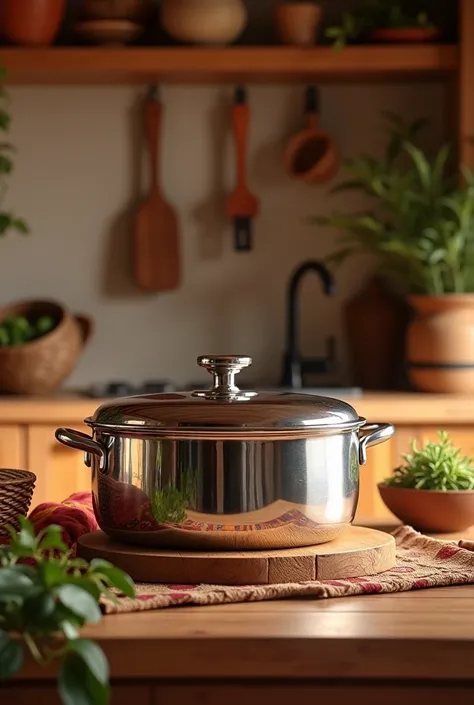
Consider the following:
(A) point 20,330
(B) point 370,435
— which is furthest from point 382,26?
(B) point 370,435

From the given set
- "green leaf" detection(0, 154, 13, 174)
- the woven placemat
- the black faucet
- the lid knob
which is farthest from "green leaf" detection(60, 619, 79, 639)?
"green leaf" detection(0, 154, 13, 174)

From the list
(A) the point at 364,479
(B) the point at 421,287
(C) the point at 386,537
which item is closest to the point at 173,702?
(C) the point at 386,537

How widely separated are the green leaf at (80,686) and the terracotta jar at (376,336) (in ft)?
8.69

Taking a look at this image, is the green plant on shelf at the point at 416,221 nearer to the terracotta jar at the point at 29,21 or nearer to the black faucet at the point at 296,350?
the black faucet at the point at 296,350

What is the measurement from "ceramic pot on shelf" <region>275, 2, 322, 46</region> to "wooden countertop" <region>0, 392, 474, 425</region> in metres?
1.06

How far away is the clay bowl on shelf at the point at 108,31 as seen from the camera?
3385 millimetres

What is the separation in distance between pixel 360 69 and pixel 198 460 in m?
2.38

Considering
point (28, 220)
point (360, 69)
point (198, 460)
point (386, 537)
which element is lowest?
point (386, 537)

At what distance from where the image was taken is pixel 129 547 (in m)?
1.29

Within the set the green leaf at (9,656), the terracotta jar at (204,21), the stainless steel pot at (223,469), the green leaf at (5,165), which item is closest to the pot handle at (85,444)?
the stainless steel pot at (223,469)

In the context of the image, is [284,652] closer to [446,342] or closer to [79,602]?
[79,602]

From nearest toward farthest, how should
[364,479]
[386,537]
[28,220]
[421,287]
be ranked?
[386,537] → [364,479] → [421,287] → [28,220]

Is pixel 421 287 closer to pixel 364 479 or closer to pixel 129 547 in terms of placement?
pixel 364 479

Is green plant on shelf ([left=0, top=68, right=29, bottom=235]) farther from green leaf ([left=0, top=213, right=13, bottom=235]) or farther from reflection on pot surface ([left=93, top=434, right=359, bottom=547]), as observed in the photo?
reflection on pot surface ([left=93, top=434, right=359, bottom=547])
